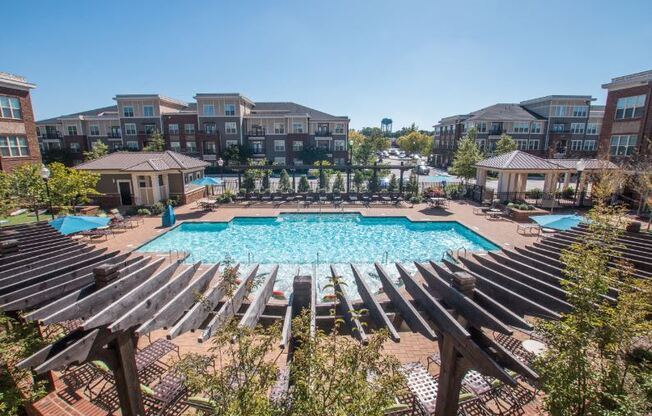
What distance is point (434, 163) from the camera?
67875 mm

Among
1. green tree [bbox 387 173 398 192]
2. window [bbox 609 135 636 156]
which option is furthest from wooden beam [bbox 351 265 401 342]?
window [bbox 609 135 636 156]

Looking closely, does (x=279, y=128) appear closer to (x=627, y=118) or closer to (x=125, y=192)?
(x=125, y=192)

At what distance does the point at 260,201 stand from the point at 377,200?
34.2 feet

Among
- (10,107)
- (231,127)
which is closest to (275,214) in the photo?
(10,107)

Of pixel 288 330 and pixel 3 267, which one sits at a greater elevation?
pixel 3 267

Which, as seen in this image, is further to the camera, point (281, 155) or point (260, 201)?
point (281, 155)

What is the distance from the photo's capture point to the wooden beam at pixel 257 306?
4.30 metres

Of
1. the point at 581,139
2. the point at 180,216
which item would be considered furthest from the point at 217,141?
the point at 581,139

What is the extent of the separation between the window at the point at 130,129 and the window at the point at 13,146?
78.3 feet

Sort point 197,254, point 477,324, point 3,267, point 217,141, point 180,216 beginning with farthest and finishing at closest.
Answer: point 217,141 < point 180,216 < point 197,254 < point 3,267 < point 477,324

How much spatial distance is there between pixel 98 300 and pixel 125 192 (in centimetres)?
2365

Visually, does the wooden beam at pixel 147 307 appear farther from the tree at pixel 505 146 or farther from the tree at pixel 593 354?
the tree at pixel 505 146

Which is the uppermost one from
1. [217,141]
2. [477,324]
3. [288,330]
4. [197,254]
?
[217,141]

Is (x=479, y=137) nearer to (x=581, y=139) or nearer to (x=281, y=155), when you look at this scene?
(x=581, y=139)
